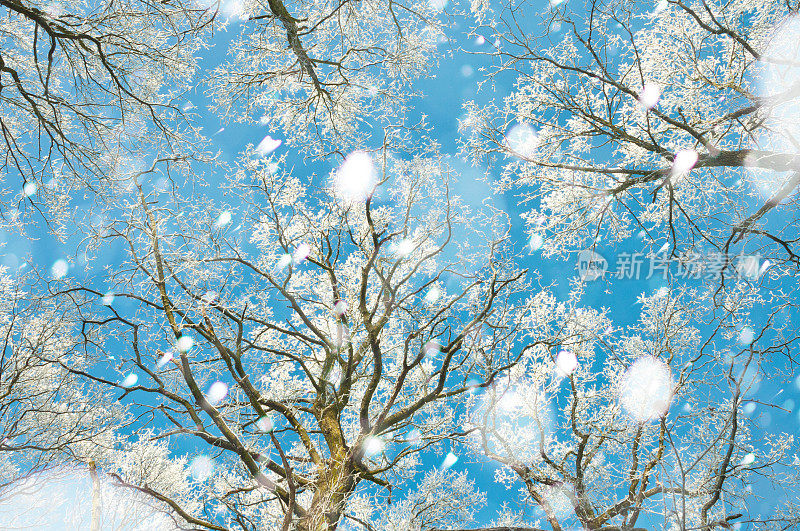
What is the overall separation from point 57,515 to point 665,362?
10540mm

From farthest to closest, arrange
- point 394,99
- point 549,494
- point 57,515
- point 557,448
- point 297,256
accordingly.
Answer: point 557,448 → point 549,494 → point 297,256 → point 394,99 → point 57,515

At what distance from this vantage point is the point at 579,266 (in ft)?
24.6

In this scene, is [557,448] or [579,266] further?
[557,448]

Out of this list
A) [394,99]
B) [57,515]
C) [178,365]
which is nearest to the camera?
[178,365]

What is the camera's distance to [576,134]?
6.89 m

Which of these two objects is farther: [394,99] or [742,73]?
[394,99]

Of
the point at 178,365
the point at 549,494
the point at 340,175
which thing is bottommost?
the point at 178,365

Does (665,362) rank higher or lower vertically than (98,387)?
higher

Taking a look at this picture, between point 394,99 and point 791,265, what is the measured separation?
5792mm

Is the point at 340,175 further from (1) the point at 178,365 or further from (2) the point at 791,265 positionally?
(2) the point at 791,265

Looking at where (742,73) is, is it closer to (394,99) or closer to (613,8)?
(613,8)

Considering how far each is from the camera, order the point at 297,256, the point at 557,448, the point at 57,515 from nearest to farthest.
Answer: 1. the point at 57,515
2. the point at 297,256
3. the point at 557,448

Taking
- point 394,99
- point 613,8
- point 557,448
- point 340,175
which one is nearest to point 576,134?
point 613,8

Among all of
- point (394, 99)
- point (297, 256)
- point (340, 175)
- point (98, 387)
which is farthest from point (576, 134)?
point (98, 387)
